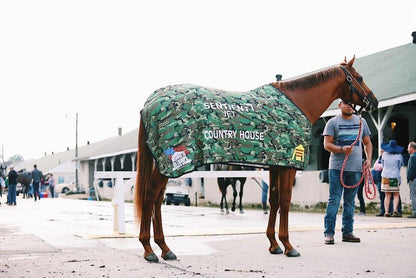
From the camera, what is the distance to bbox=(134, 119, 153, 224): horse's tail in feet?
20.0

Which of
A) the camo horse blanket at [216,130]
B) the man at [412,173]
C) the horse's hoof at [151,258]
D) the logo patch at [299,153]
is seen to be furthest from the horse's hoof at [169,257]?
the man at [412,173]

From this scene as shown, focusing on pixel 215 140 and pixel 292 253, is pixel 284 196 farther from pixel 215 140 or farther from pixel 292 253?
pixel 215 140

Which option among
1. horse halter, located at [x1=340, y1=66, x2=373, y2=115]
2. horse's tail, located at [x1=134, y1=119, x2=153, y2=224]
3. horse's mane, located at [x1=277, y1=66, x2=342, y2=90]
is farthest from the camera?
horse halter, located at [x1=340, y1=66, x2=373, y2=115]

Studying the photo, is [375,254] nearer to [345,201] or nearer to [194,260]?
[345,201]

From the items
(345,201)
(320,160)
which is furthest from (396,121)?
(345,201)

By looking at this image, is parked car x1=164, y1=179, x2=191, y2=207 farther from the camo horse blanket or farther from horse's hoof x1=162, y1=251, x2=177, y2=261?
the camo horse blanket

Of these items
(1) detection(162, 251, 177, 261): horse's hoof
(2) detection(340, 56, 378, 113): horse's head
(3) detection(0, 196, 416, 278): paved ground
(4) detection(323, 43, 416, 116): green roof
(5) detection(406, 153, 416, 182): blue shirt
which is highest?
(4) detection(323, 43, 416, 116): green roof

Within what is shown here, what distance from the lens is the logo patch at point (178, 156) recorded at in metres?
5.56

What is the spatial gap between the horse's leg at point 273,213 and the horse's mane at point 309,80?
3.33 feet

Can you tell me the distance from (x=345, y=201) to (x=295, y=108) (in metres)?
1.99

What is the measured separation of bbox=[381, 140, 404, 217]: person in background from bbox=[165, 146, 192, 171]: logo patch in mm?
8653

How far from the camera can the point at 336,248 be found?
6680 mm

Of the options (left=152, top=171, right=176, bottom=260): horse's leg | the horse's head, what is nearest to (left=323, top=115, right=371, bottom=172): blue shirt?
the horse's head

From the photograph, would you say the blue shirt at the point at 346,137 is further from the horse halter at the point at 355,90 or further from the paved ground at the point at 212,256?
the paved ground at the point at 212,256
